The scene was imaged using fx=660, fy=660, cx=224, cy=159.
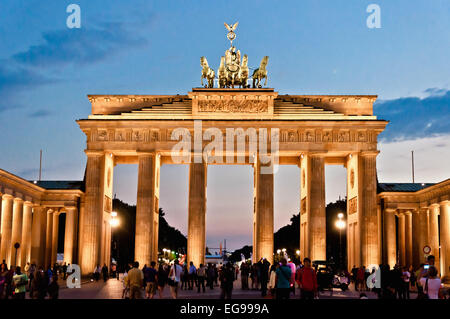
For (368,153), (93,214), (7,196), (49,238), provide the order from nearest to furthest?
1. (7,196)
2. (93,214)
3. (368,153)
4. (49,238)

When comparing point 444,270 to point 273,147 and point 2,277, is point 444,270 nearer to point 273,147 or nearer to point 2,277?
point 273,147

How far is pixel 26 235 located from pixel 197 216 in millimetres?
17357

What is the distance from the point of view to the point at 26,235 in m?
66.5

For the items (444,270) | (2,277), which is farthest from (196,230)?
(2,277)

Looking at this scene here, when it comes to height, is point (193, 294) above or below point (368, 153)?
below

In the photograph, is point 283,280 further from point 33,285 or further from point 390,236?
point 390,236

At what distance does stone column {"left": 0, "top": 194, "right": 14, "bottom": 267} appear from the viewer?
195 feet

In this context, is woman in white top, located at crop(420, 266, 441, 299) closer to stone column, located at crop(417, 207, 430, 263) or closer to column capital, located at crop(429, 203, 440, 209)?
column capital, located at crop(429, 203, 440, 209)

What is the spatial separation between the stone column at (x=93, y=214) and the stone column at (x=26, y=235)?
17.7ft

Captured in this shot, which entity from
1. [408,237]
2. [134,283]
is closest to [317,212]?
[408,237]

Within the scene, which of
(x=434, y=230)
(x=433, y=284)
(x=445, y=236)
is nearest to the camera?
(x=433, y=284)

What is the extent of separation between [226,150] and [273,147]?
15.9 feet

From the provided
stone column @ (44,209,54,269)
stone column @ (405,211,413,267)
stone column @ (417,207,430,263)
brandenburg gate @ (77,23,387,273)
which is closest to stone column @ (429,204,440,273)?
stone column @ (417,207,430,263)

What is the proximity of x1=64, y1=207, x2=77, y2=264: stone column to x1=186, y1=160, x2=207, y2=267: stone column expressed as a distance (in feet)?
39.3
